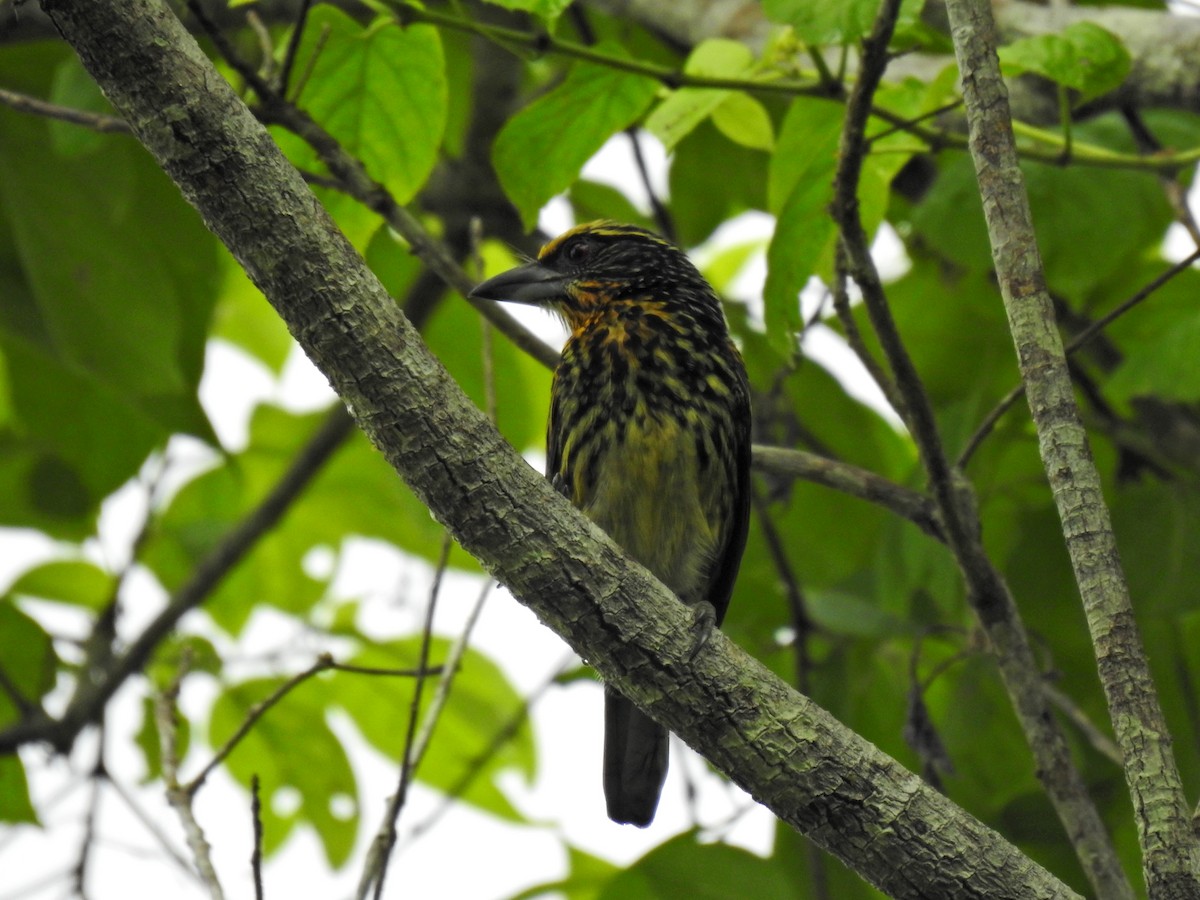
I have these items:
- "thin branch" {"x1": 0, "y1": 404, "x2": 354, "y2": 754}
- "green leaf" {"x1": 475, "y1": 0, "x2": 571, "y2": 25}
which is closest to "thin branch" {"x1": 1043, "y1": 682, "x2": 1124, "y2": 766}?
"green leaf" {"x1": 475, "y1": 0, "x2": 571, "y2": 25}

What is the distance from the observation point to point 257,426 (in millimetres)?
5133

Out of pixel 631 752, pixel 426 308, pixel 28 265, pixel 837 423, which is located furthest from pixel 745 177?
pixel 28 265

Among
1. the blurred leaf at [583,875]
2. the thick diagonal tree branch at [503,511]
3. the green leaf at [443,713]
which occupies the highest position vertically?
the green leaf at [443,713]

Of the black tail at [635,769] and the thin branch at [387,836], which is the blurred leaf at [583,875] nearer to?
the black tail at [635,769]

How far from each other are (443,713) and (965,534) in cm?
214

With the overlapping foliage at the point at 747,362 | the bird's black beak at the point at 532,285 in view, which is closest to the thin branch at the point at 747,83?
the overlapping foliage at the point at 747,362

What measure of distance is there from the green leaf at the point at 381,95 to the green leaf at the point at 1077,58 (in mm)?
1102

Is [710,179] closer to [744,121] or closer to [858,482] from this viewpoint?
[744,121]

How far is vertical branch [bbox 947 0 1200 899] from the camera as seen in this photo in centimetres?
203

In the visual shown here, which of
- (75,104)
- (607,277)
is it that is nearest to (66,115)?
(75,104)

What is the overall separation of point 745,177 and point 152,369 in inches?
77.0

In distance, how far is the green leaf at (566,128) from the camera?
9.82 ft

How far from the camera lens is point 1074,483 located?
2098mm

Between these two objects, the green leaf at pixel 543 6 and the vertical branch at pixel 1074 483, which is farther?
the green leaf at pixel 543 6
